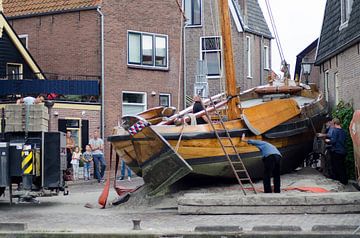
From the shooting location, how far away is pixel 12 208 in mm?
14875

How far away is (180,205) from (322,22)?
12.3 metres

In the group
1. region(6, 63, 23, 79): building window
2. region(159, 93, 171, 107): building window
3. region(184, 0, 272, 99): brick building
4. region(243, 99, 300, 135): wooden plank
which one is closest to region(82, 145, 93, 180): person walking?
region(6, 63, 23, 79): building window

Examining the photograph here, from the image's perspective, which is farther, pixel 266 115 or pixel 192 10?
pixel 192 10

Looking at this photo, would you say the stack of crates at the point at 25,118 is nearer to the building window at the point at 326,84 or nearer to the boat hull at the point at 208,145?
the boat hull at the point at 208,145

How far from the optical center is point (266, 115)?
15.7 metres

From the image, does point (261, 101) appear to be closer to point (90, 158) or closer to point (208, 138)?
point (208, 138)

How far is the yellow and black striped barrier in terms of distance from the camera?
45.4 feet

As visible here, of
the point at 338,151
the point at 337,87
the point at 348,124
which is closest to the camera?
the point at 338,151

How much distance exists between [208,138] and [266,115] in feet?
5.95

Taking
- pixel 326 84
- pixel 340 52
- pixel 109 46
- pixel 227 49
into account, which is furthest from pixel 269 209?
pixel 109 46

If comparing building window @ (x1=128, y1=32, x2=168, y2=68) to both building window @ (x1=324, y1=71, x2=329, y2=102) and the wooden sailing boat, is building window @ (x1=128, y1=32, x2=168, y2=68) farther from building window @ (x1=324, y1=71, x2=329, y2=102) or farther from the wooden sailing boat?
the wooden sailing boat

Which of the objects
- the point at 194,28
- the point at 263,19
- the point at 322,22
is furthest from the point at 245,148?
the point at 263,19

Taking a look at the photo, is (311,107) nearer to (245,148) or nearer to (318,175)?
(318,175)

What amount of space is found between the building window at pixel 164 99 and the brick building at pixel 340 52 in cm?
814
